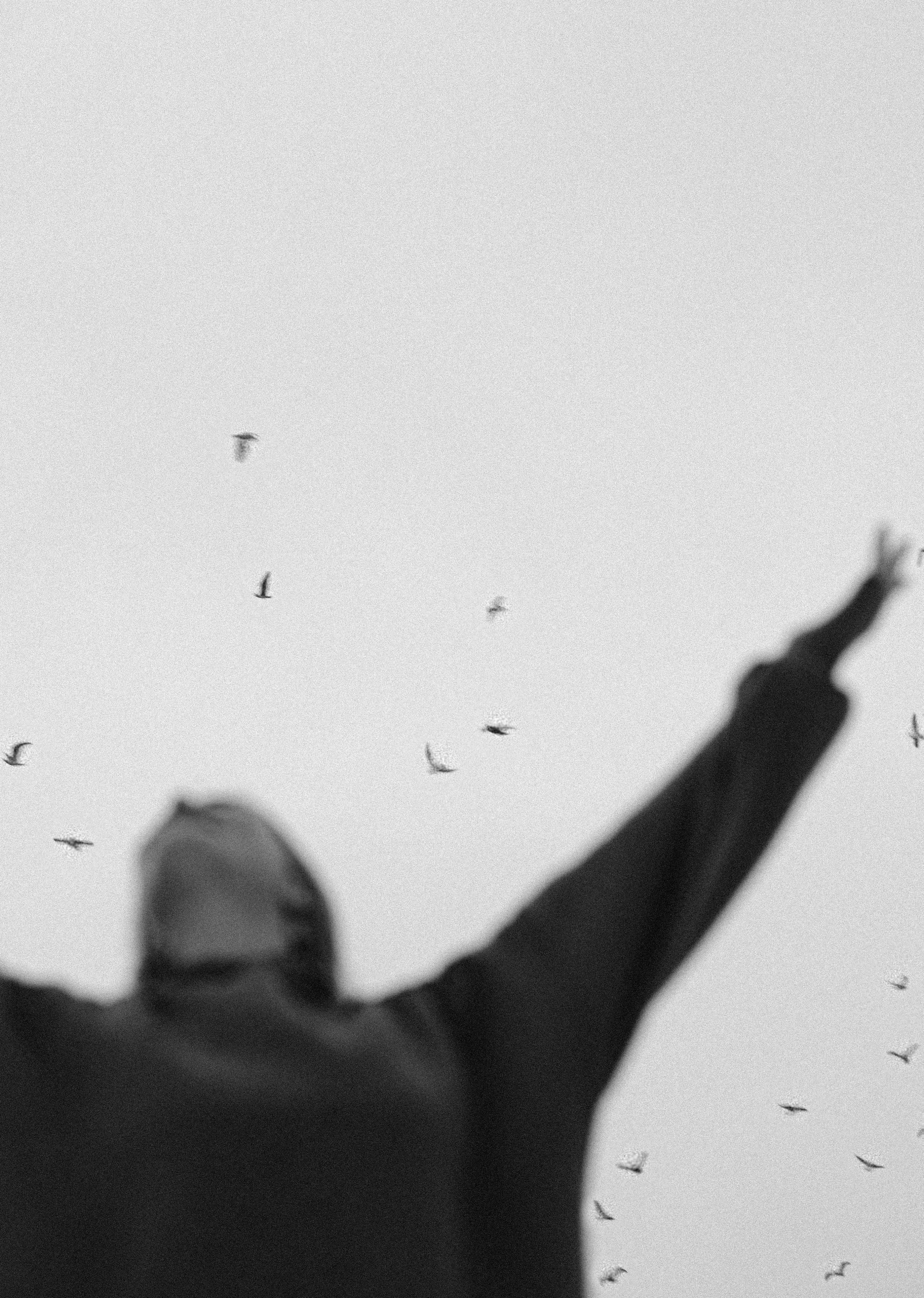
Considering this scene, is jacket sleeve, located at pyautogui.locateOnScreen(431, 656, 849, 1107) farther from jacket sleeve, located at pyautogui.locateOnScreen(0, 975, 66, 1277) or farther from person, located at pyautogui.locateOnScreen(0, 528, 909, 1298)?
jacket sleeve, located at pyautogui.locateOnScreen(0, 975, 66, 1277)

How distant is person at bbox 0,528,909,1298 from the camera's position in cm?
110

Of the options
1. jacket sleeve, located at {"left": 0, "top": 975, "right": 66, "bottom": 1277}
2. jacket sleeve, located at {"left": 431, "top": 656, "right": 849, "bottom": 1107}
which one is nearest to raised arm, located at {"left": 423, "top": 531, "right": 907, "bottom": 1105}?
jacket sleeve, located at {"left": 431, "top": 656, "right": 849, "bottom": 1107}

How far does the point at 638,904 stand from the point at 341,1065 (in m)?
0.22

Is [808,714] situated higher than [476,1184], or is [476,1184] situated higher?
[808,714]

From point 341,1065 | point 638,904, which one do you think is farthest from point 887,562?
point 341,1065

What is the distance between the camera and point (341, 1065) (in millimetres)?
1139

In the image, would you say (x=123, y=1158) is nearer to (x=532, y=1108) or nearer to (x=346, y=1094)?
(x=346, y=1094)

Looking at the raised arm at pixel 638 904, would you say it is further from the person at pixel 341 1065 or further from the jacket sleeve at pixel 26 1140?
the jacket sleeve at pixel 26 1140

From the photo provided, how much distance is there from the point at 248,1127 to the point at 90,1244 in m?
0.13

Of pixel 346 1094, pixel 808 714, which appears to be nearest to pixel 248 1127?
pixel 346 1094

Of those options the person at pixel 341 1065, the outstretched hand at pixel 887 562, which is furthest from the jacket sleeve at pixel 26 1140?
the outstretched hand at pixel 887 562

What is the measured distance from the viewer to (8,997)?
1.15 meters

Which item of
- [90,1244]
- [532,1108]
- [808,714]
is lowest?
[90,1244]

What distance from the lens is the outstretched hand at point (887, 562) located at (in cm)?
125
